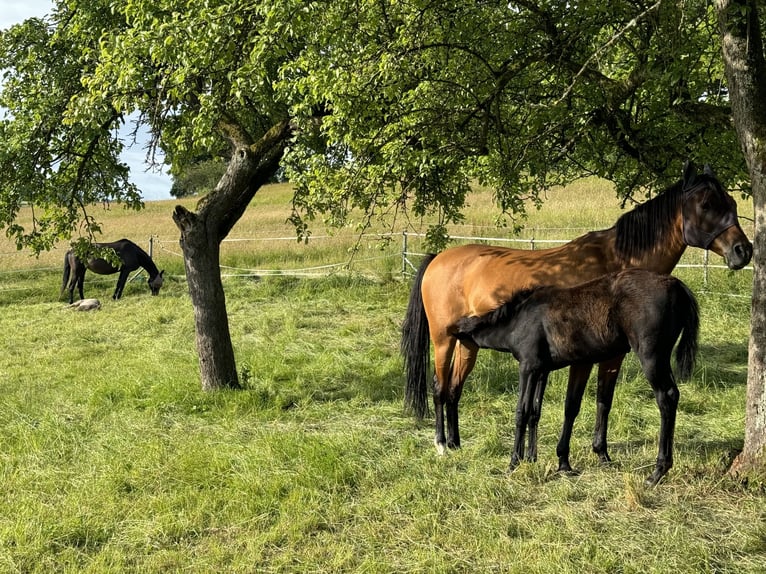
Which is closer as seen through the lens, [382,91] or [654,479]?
[654,479]

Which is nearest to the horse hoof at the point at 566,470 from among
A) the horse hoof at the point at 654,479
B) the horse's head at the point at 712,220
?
the horse hoof at the point at 654,479

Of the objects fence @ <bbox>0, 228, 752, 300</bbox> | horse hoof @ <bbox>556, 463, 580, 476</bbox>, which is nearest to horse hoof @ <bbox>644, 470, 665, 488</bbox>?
horse hoof @ <bbox>556, 463, 580, 476</bbox>

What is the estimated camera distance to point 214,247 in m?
8.02

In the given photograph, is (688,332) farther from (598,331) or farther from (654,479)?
(654,479)

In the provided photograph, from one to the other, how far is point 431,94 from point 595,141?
222cm

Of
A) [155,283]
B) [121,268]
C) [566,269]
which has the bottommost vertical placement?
[155,283]

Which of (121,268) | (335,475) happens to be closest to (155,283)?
(121,268)

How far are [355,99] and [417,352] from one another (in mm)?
2493

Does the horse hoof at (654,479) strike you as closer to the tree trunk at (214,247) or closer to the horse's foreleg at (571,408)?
the horse's foreleg at (571,408)

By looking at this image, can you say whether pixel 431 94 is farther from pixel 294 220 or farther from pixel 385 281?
pixel 385 281

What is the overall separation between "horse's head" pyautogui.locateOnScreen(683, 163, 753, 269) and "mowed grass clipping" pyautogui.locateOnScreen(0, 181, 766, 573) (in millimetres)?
1583

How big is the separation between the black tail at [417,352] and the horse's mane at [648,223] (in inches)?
74.8

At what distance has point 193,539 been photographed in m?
4.11

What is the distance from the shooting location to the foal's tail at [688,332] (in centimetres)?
445
